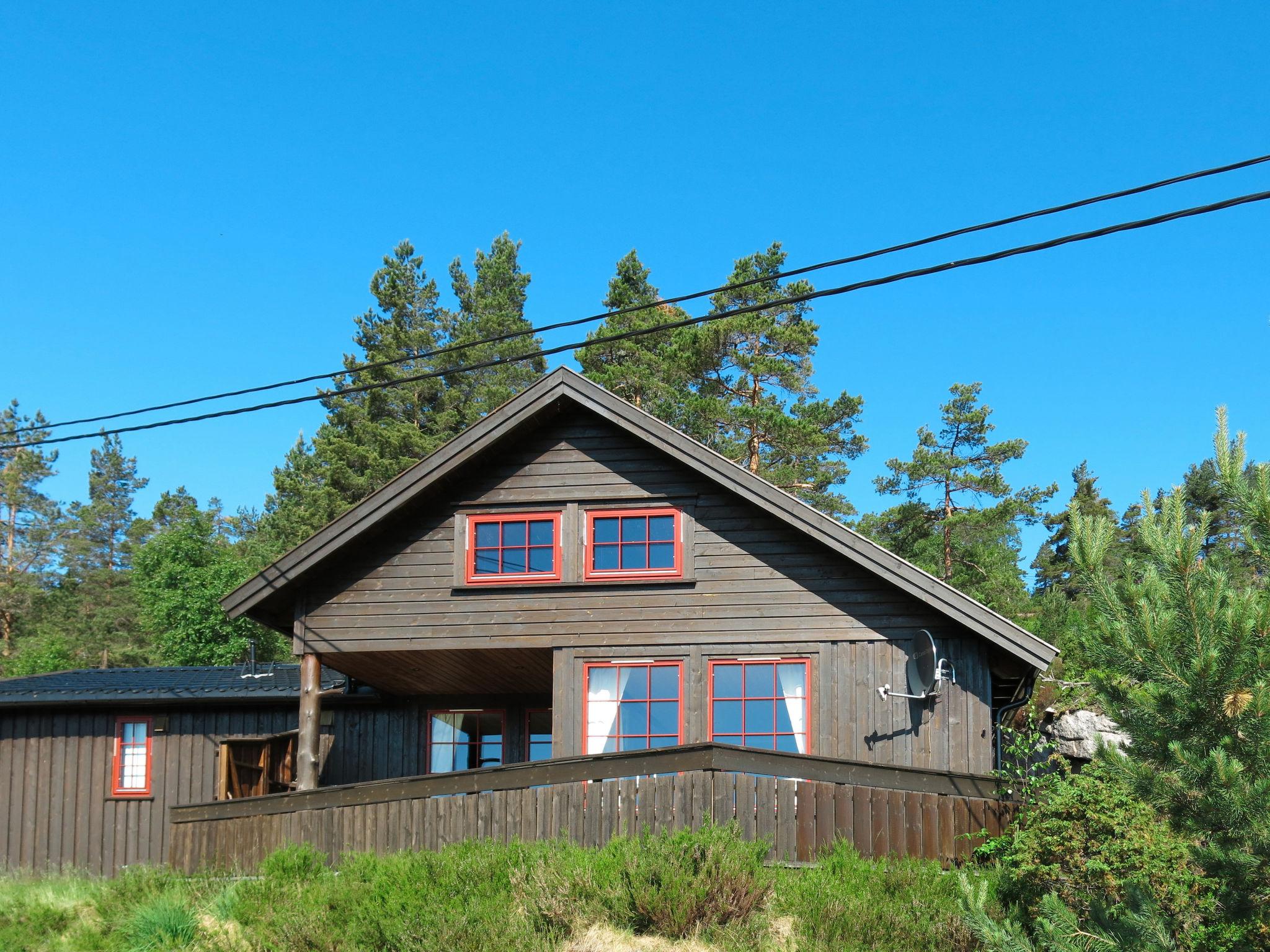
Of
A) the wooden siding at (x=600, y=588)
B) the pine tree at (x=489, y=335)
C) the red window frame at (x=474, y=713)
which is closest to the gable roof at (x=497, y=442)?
the wooden siding at (x=600, y=588)

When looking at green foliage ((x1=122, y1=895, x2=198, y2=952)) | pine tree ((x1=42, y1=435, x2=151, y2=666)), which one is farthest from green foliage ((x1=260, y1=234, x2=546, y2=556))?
green foliage ((x1=122, y1=895, x2=198, y2=952))

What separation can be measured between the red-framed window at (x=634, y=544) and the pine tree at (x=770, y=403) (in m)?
17.5

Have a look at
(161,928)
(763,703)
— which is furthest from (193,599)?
(161,928)

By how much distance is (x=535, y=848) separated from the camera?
37.9 ft

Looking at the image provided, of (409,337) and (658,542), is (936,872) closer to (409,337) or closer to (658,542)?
(658,542)

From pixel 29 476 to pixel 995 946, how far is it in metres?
61.5

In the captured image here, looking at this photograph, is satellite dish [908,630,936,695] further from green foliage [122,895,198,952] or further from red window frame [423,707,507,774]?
green foliage [122,895,198,952]

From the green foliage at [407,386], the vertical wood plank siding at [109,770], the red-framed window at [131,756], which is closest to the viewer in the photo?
the vertical wood plank siding at [109,770]

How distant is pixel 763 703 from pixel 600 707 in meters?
1.99

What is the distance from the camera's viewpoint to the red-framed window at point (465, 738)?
19047 millimetres

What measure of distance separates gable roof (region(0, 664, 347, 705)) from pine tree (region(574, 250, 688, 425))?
1448 centimetres

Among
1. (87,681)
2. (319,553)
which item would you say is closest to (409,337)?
(87,681)

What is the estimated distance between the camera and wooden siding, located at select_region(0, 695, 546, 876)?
60.3ft

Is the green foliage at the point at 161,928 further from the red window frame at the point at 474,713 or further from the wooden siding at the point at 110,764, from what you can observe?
the red window frame at the point at 474,713
